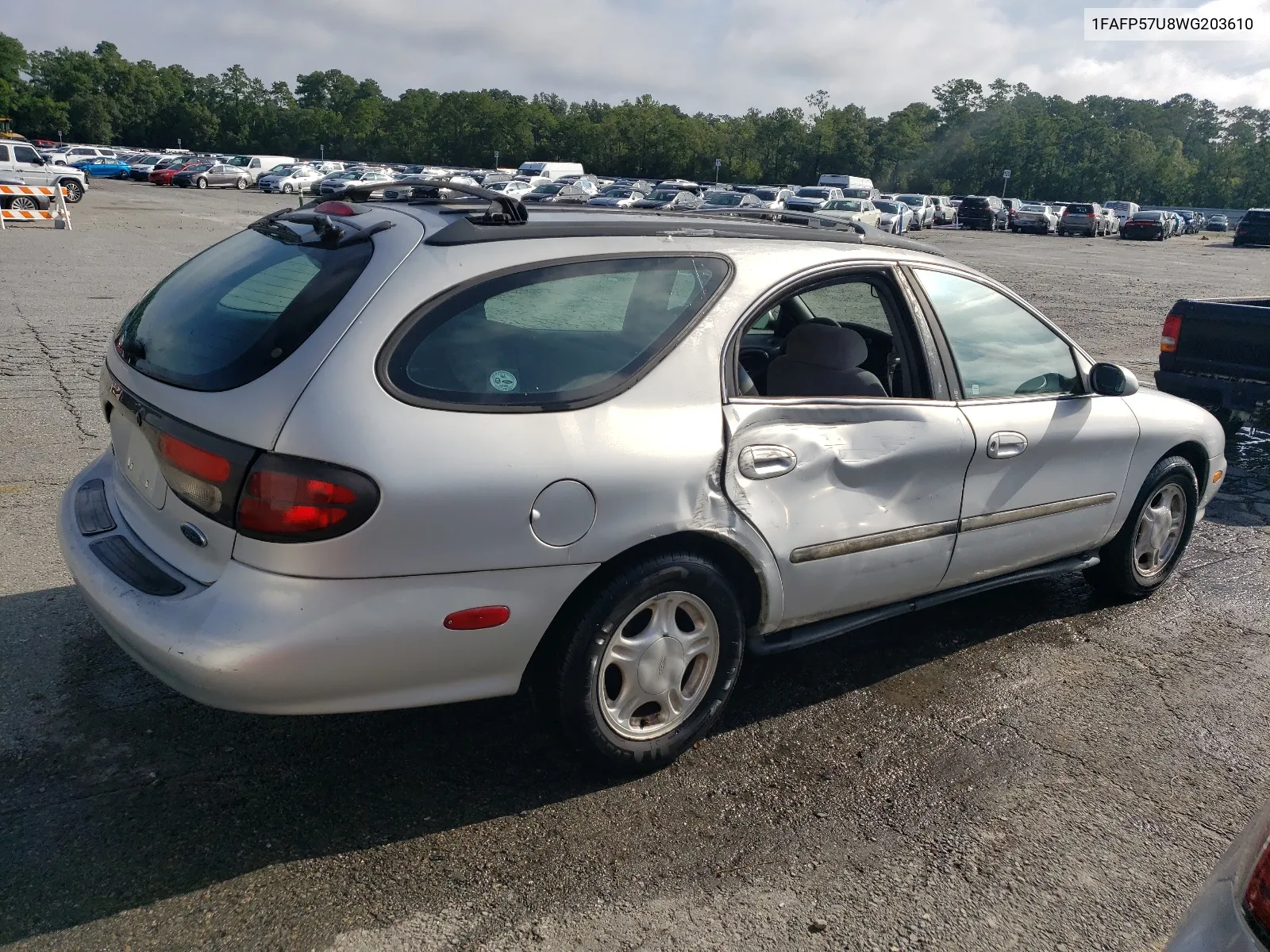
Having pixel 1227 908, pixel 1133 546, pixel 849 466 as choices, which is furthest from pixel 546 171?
pixel 1227 908

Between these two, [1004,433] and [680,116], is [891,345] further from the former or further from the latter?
[680,116]

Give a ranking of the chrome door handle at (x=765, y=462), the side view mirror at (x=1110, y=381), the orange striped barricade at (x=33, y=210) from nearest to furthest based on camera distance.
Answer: the chrome door handle at (x=765, y=462)
the side view mirror at (x=1110, y=381)
the orange striped barricade at (x=33, y=210)

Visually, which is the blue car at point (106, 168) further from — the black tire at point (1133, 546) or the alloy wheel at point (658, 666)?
the alloy wheel at point (658, 666)

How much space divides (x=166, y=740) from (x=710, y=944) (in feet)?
5.88

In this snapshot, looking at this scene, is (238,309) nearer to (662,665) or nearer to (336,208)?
(336,208)

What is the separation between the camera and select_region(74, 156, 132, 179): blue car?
51.0 meters

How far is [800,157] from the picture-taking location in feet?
329

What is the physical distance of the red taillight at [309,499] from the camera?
2.51 m

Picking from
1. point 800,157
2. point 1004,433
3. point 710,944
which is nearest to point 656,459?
point 710,944

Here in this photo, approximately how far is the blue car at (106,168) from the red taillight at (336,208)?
5537 cm

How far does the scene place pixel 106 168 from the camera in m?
51.9

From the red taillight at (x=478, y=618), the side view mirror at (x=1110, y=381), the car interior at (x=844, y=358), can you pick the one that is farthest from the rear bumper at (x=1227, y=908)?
the side view mirror at (x=1110, y=381)

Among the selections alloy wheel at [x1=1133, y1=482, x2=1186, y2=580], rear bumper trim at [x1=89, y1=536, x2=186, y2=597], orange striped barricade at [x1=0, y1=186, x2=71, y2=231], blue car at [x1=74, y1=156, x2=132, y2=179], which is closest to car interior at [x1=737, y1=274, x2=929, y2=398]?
alloy wheel at [x1=1133, y1=482, x2=1186, y2=580]

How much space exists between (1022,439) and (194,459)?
2914mm
